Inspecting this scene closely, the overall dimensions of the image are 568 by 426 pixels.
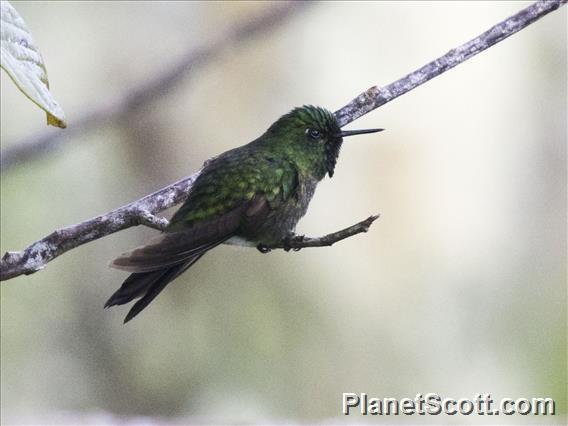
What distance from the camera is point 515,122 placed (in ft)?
18.7

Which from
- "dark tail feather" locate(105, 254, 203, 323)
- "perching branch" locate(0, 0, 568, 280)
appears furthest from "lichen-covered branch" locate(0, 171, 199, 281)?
"dark tail feather" locate(105, 254, 203, 323)

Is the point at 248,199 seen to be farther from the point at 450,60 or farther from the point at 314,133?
the point at 450,60

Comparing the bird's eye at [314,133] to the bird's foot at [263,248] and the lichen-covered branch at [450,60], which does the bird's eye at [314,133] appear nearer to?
the lichen-covered branch at [450,60]

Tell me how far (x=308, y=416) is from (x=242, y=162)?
2.66m

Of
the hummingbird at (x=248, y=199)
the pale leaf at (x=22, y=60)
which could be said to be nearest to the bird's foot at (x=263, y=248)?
the hummingbird at (x=248, y=199)

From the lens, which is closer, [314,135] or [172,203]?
[172,203]

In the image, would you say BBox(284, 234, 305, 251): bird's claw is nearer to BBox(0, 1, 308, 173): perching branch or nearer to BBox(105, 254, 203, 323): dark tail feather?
BBox(105, 254, 203, 323): dark tail feather

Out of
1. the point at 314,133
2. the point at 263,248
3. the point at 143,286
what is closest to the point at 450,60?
the point at 314,133

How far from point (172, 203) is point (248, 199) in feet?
0.77

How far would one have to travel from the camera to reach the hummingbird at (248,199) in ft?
7.10

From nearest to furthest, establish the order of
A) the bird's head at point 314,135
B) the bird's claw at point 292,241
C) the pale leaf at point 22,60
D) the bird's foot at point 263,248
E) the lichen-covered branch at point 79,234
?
the pale leaf at point 22,60 → the lichen-covered branch at point 79,234 → the bird's claw at point 292,241 → the bird's foot at point 263,248 → the bird's head at point 314,135

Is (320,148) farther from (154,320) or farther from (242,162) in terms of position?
(154,320)

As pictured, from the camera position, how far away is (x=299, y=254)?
5621 millimetres

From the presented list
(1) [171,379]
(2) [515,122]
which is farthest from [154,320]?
(2) [515,122]
